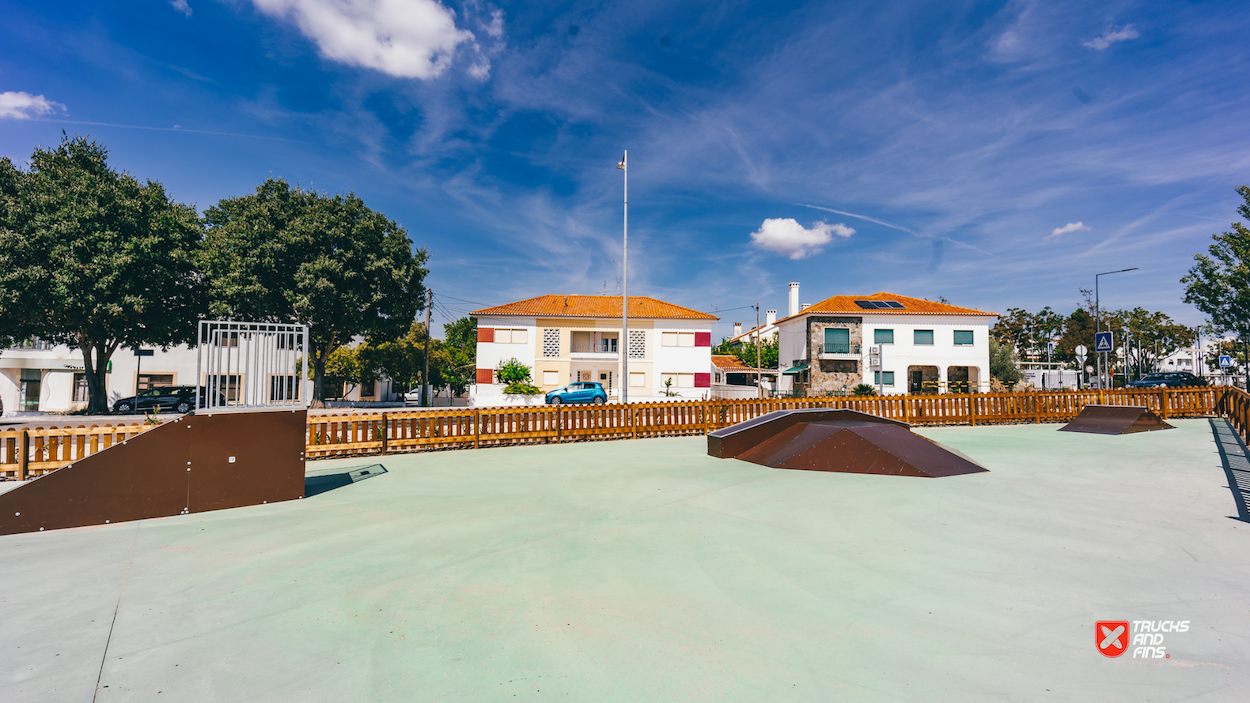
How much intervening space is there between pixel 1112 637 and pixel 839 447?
20.5 ft

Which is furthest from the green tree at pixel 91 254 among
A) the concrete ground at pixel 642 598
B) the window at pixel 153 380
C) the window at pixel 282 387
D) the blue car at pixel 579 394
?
the concrete ground at pixel 642 598

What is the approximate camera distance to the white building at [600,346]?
38.7 meters

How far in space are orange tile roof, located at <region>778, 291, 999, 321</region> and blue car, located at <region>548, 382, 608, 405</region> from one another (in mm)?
19114

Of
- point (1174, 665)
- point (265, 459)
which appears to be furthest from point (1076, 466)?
point (265, 459)

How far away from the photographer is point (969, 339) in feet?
130

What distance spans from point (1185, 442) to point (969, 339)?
30.3 meters

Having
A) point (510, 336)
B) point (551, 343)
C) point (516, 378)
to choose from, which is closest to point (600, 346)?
point (551, 343)

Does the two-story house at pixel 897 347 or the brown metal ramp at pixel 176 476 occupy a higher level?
the two-story house at pixel 897 347

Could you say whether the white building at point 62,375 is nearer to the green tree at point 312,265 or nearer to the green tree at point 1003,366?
the green tree at point 312,265

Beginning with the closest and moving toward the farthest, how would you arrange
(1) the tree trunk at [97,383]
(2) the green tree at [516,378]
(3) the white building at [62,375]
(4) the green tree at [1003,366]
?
(1) the tree trunk at [97,383] < (3) the white building at [62,375] < (2) the green tree at [516,378] < (4) the green tree at [1003,366]

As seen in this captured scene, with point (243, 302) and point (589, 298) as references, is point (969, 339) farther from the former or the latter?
point (243, 302)

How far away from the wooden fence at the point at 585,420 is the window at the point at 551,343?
80.8ft

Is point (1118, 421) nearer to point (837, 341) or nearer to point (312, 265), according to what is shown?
point (837, 341)

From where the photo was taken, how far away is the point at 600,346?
134 feet
